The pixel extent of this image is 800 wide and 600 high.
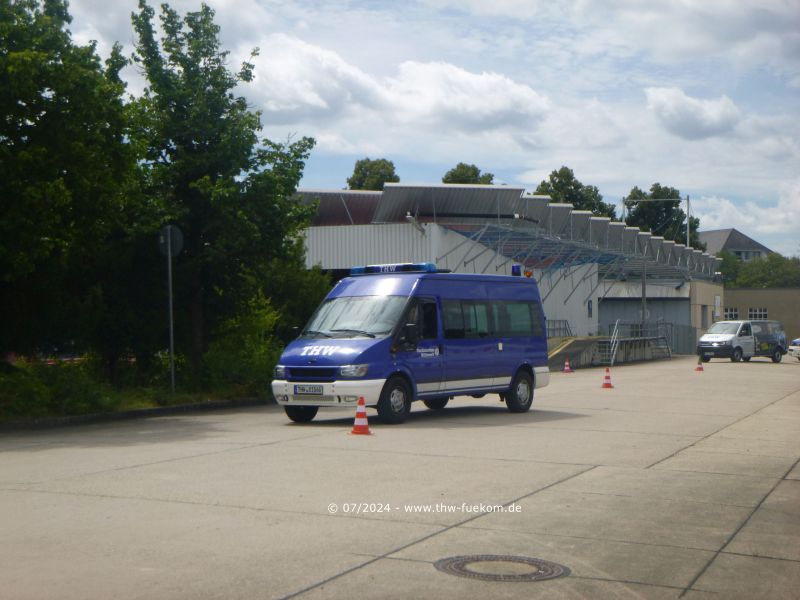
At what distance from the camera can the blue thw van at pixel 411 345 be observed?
16188 mm

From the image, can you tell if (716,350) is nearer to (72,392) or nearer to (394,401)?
(394,401)

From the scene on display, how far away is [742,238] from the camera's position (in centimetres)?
17175

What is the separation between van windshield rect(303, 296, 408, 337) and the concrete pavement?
151 centimetres

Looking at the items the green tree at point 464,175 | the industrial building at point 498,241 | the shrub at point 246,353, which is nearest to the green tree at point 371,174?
the green tree at point 464,175

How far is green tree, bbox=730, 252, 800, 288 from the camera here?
446ft

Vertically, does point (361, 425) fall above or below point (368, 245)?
below

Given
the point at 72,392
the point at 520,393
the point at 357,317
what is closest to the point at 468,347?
the point at 520,393

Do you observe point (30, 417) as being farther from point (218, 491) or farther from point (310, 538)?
point (310, 538)

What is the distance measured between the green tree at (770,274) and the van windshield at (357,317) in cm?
12704

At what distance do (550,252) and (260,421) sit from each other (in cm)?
3306

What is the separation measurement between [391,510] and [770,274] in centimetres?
13735

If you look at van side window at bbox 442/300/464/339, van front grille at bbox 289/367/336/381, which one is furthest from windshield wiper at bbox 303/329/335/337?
van side window at bbox 442/300/464/339

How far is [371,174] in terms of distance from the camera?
3012 inches

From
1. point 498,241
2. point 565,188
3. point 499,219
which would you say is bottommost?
point 498,241
